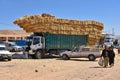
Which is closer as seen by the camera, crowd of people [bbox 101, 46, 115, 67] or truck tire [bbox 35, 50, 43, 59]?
crowd of people [bbox 101, 46, 115, 67]

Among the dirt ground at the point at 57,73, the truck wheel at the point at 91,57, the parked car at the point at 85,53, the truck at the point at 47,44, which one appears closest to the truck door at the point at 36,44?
the truck at the point at 47,44

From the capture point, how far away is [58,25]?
3781 cm

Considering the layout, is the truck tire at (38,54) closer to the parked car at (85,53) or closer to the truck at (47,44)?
the truck at (47,44)

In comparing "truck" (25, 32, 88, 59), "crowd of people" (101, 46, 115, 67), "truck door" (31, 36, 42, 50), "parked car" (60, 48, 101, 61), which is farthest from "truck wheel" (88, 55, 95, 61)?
"crowd of people" (101, 46, 115, 67)

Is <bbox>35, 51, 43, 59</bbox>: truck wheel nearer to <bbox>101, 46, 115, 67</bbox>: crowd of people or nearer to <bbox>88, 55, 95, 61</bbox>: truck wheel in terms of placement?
<bbox>88, 55, 95, 61</bbox>: truck wheel

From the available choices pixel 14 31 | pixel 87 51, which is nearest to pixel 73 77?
pixel 87 51

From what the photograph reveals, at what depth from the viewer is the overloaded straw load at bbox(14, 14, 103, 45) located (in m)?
36.8

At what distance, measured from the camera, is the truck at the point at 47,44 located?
36844 mm

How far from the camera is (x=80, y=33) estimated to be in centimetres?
3938

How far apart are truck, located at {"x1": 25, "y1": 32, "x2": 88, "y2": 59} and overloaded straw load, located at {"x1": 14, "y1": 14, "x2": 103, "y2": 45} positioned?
579 millimetres

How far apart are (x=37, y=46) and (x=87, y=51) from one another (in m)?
5.92

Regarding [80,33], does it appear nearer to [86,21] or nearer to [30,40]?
[86,21]

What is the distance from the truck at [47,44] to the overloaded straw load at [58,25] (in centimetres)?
58

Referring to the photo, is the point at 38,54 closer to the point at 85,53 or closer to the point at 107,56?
the point at 85,53
